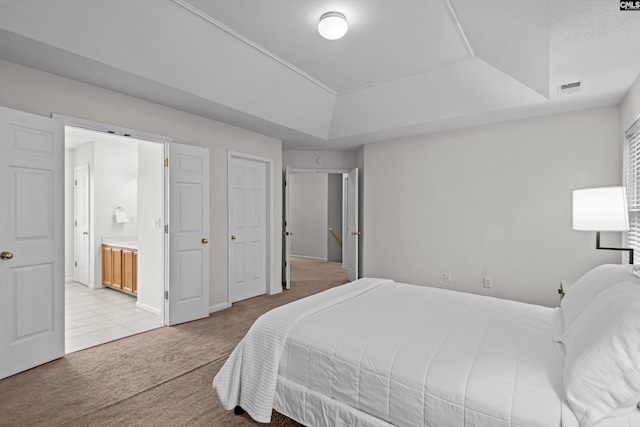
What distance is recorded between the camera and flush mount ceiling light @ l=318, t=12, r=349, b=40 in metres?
2.41

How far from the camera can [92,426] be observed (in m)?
1.84

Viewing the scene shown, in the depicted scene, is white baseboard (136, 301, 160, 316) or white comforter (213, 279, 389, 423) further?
white baseboard (136, 301, 160, 316)

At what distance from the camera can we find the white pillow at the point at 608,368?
1.07 m

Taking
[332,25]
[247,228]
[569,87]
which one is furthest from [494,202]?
[247,228]

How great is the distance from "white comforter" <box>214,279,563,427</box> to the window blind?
1486mm

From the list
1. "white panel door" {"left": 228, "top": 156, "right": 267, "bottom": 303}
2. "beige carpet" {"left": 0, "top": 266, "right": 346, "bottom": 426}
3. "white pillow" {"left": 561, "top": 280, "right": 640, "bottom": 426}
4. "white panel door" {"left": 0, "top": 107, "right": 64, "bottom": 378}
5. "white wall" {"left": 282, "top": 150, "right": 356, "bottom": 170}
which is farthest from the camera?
"white wall" {"left": 282, "top": 150, "right": 356, "bottom": 170}

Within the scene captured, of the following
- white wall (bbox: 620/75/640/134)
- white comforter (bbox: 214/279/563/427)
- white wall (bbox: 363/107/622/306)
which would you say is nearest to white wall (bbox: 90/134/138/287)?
white wall (bbox: 363/107/622/306)

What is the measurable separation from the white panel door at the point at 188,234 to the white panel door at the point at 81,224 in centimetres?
301

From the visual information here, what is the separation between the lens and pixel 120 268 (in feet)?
16.0

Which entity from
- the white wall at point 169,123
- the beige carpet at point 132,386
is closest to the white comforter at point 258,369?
the beige carpet at point 132,386

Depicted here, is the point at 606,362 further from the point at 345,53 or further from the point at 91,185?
the point at 91,185

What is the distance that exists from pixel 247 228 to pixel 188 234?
3.38ft

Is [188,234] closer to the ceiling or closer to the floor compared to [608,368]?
closer to the ceiling

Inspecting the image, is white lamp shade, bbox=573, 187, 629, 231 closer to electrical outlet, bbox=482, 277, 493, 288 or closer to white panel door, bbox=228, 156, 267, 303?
electrical outlet, bbox=482, 277, 493, 288
